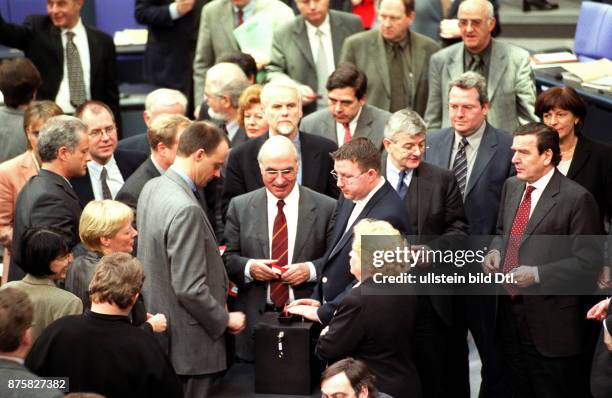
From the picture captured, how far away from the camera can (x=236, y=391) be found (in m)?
5.54

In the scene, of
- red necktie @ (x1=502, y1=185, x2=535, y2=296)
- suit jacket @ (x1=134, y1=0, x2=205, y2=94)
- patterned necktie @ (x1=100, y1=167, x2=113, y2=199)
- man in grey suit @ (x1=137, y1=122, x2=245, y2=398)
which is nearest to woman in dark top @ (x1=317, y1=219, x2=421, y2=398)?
man in grey suit @ (x1=137, y1=122, x2=245, y2=398)

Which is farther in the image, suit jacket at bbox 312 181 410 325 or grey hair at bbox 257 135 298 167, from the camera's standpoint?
grey hair at bbox 257 135 298 167

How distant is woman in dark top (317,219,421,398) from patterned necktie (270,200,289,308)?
81 centimetres

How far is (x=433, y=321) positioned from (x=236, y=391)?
1.13m

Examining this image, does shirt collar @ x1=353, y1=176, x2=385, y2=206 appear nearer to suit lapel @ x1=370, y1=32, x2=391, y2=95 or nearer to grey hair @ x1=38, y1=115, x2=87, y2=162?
grey hair @ x1=38, y1=115, x2=87, y2=162

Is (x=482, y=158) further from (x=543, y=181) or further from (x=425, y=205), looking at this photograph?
(x=543, y=181)

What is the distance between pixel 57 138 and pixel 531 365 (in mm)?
2610

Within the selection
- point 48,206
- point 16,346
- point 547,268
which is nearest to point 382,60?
point 547,268

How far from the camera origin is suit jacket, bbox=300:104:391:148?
6.75 meters

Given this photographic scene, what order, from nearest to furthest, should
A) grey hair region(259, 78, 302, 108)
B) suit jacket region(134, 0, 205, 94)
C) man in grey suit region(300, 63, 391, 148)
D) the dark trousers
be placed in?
the dark trousers < grey hair region(259, 78, 302, 108) < man in grey suit region(300, 63, 391, 148) < suit jacket region(134, 0, 205, 94)

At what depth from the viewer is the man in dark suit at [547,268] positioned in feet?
17.7

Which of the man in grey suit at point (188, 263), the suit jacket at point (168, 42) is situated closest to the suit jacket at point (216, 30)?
the suit jacket at point (168, 42)

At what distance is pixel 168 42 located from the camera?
932 cm

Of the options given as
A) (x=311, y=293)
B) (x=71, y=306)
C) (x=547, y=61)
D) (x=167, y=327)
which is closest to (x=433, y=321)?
(x=311, y=293)
